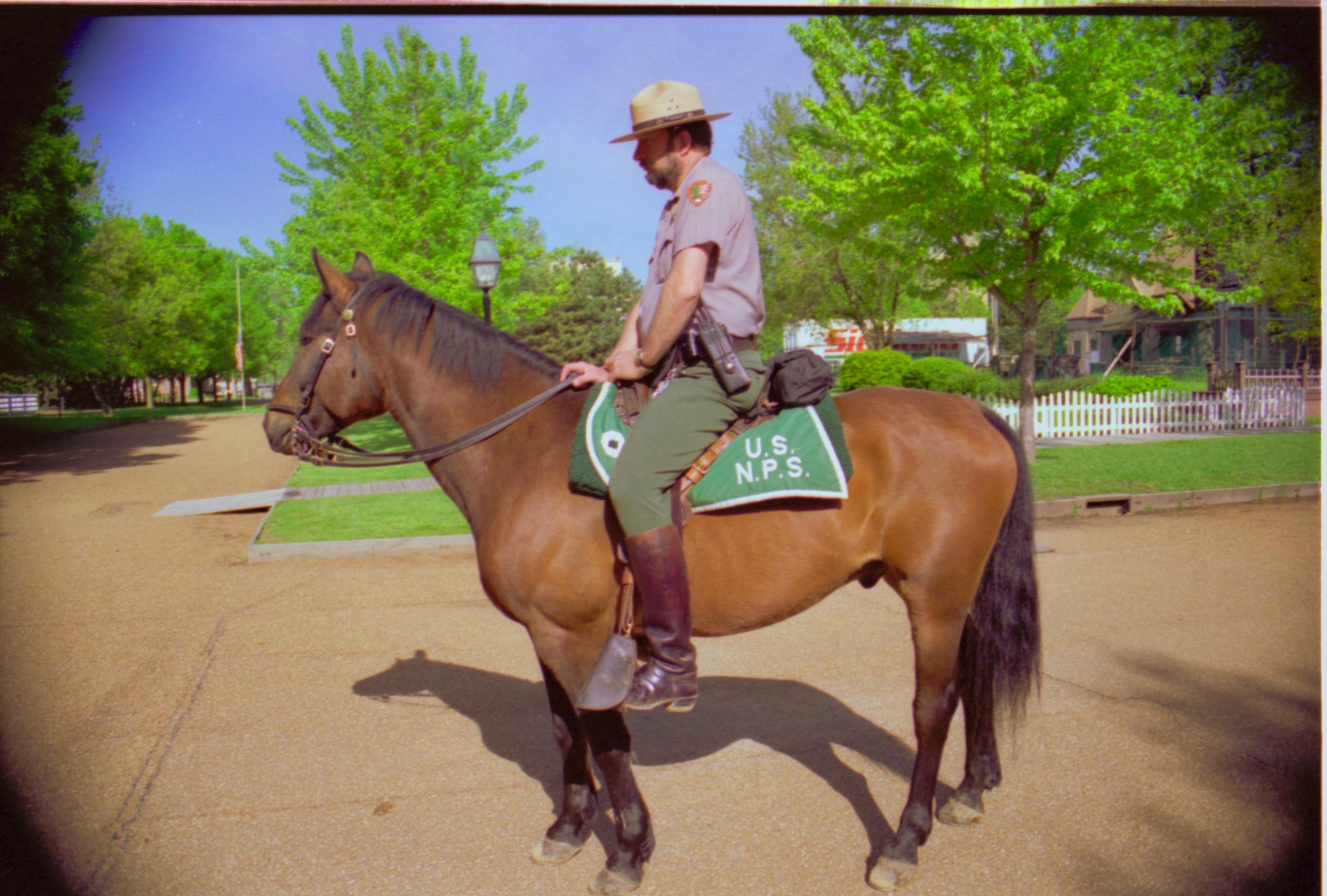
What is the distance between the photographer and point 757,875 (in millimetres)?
3016

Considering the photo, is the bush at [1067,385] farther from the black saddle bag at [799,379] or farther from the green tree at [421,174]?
the black saddle bag at [799,379]

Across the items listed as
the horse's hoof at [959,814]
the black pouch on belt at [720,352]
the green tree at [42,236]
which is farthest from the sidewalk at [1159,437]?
the green tree at [42,236]

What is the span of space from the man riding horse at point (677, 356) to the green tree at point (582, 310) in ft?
114

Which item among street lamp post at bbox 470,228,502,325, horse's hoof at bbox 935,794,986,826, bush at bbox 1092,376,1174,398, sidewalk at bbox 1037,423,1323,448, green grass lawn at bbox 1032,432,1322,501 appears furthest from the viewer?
bush at bbox 1092,376,1174,398

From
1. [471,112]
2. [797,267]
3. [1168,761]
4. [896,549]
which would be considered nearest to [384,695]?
[896,549]

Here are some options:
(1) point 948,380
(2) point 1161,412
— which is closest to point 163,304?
(1) point 948,380

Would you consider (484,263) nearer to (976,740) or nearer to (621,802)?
(621,802)

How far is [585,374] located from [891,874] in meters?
2.25

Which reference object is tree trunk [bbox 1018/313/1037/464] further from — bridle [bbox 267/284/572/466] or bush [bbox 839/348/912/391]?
bridle [bbox 267/284/572/466]

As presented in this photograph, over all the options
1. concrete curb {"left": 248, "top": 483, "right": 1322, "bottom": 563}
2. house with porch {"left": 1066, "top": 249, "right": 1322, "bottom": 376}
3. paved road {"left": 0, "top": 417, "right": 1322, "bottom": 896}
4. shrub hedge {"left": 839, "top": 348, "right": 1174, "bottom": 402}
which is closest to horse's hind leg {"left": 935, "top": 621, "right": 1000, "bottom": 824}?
paved road {"left": 0, "top": 417, "right": 1322, "bottom": 896}

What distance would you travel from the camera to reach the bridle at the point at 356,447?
126 inches

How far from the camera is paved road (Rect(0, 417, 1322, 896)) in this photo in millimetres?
3098

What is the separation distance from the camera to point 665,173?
3.07 meters

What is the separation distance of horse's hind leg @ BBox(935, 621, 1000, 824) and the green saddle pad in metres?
1.23
